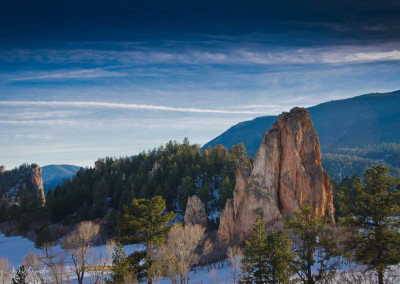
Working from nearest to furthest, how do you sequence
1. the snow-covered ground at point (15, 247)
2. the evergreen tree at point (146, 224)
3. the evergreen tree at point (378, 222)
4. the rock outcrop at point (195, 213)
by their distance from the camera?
the evergreen tree at point (378, 222) < the evergreen tree at point (146, 224) < the rock outcrop at point (195, 213) < the snow-covered ground at point (15, 247)

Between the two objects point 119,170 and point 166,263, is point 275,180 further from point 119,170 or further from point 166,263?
point 119,170

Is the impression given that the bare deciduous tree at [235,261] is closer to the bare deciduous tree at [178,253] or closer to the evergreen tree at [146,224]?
the bare deciduous tree at [178,253]

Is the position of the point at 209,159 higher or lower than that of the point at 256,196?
higher

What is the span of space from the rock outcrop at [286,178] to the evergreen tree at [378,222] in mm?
21536

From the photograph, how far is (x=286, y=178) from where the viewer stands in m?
44.9

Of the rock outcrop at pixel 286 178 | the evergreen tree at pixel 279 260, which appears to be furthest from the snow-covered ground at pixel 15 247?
the evergreen tree at pixel 279 260

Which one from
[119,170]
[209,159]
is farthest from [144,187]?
[119,170]

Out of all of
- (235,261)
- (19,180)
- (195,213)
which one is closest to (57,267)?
(235,261)

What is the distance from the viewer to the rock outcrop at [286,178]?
43531 millimetres

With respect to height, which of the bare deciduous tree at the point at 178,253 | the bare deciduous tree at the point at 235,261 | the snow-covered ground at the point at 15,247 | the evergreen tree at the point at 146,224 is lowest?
the snow-covered ground at the point at 15,247

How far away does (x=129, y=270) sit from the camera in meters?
26.3

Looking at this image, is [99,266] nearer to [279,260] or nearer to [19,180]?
[279,260]

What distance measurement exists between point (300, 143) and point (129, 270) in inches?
1225

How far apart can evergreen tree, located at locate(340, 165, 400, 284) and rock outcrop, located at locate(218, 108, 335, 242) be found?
848 inches
